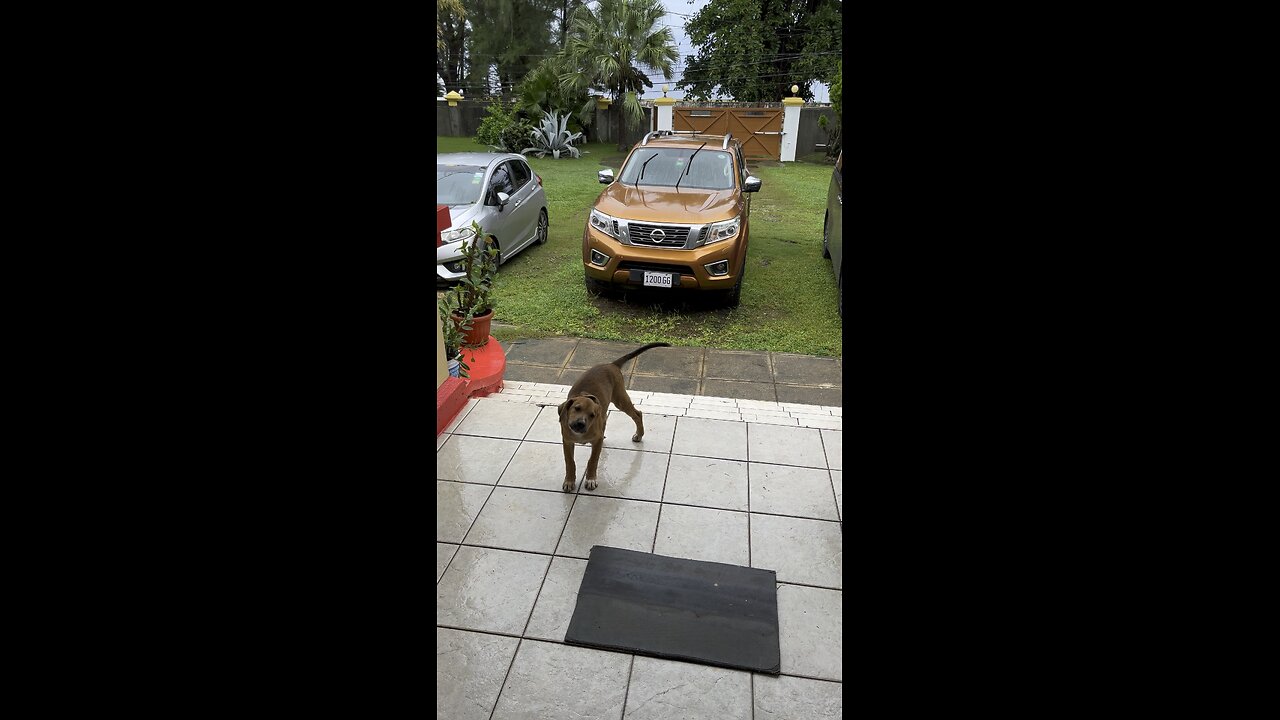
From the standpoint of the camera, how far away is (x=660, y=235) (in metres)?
7.95

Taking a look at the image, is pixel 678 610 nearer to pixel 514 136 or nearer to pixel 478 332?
pixel 478 332

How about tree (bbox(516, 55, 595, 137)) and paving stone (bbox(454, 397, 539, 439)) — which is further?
tree (bbox(516, 55, 595, 137))

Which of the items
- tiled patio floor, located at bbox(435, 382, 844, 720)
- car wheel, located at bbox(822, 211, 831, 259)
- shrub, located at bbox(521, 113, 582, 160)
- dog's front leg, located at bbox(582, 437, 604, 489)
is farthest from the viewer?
shrub, located at bbox(521, 113, 582, 160)

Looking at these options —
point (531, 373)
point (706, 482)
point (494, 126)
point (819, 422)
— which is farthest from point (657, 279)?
point (494, 126)

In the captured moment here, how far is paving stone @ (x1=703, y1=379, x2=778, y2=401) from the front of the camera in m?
6.22

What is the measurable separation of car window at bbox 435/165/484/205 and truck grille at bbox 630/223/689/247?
8.12ft

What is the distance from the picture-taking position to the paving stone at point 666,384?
6.30 meters

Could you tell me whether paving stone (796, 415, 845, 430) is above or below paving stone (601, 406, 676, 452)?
above

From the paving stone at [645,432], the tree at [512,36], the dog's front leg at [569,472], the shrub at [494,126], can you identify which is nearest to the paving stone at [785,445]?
the paving stone at [645,432]

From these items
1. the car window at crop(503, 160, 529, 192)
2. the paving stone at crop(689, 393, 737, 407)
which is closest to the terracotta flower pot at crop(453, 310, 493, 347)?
the paving stone at crop(689, 393, 737, 407)

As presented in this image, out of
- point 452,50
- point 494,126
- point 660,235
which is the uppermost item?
point 452,50

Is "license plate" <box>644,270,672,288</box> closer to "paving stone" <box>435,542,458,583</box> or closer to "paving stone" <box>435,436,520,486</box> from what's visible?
"paving stone" <box>435,436,520,486</box>

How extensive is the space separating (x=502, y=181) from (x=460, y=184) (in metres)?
0.65
